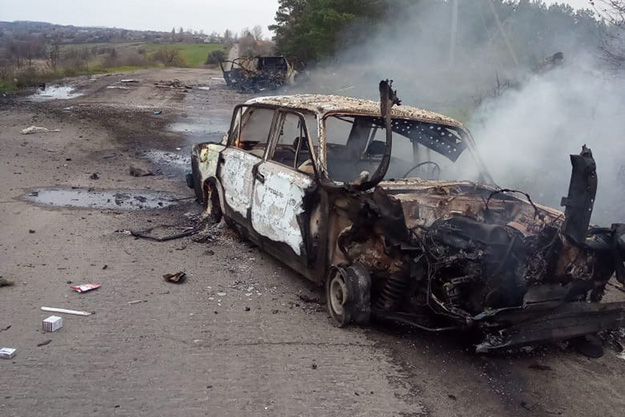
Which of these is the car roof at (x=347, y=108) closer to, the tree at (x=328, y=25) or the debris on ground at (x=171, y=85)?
the tree at (x=328, y=25)

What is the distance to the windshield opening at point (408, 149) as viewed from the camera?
5664mm

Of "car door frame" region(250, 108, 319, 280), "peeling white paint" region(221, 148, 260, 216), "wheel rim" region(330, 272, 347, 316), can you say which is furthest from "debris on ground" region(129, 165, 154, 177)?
"wheel rim" region(330, 272, 347, 316)

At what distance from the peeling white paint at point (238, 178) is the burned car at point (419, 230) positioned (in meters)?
0.03

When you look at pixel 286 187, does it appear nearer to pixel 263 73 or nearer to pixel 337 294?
pixel 337 294

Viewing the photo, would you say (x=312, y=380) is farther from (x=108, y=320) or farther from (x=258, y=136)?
(x=258, y=136)

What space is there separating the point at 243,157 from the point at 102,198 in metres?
3.05

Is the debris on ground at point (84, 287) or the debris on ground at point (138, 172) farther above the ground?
the debris on ground at point (138, 172)

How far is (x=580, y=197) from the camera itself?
395 cm

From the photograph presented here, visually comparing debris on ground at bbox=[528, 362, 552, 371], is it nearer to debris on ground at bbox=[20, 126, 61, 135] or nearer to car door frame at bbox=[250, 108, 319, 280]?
car door frame at bbox=[250, 108, 319, 280]

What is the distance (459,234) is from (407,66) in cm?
1743

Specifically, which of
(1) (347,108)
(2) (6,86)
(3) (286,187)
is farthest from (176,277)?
(2) (6,86)

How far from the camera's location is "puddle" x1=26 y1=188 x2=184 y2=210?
7.84 meters

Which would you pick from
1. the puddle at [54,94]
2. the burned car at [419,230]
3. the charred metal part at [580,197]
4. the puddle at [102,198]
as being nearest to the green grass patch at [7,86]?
the puddle at [54,94]

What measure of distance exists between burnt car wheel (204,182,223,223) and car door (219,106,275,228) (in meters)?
0.43
